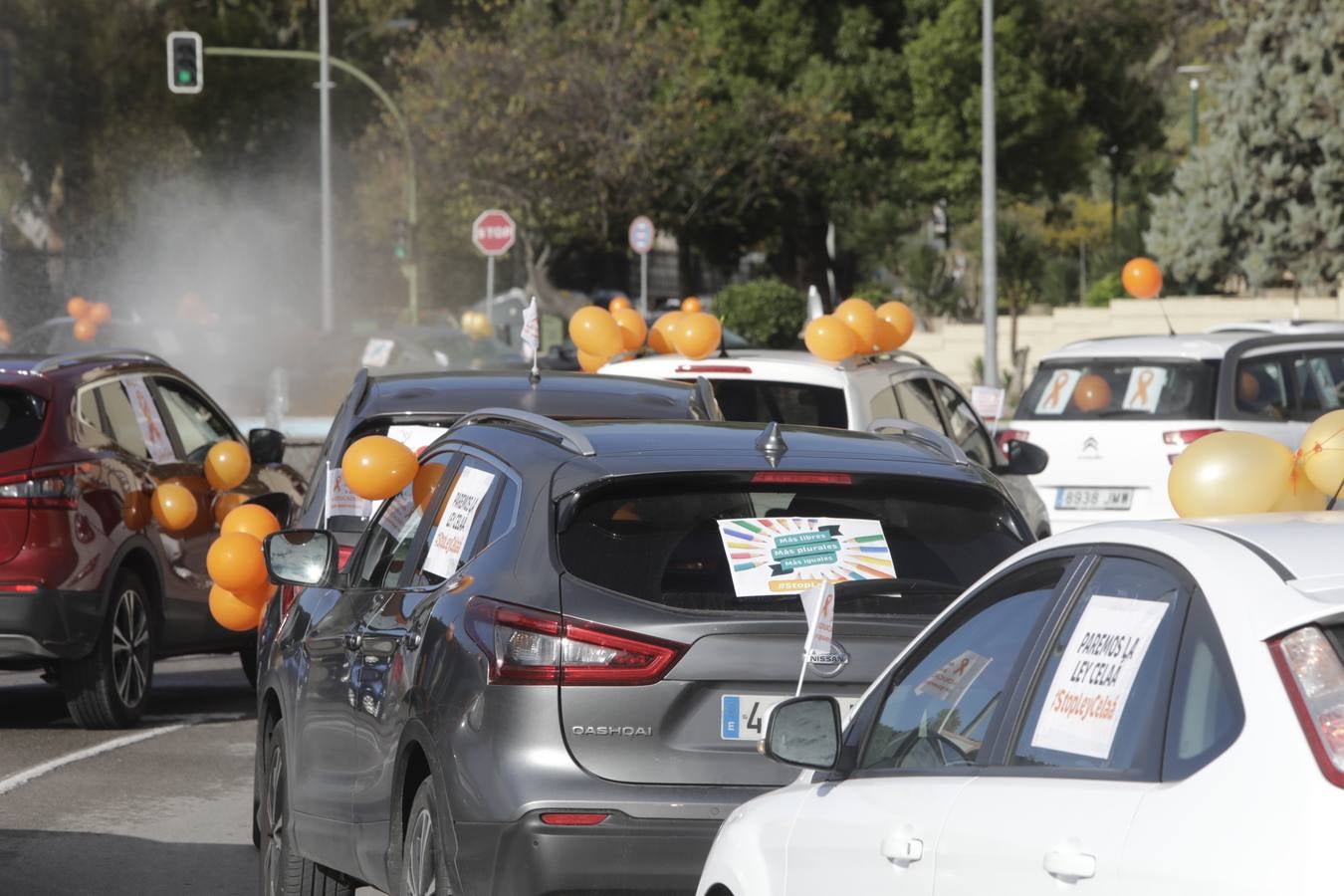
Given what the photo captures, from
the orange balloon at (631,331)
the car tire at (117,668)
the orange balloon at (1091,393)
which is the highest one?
the orange balloon at (631,331)

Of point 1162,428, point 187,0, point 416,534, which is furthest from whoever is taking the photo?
point 187,0

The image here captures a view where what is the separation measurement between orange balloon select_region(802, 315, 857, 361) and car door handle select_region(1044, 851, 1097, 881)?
8.49m

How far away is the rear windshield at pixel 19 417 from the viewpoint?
1105 centimetres

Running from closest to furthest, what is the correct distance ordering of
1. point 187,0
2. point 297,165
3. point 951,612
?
point 951,612, point 187,0, point 297,165

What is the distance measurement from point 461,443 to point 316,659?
2.49ft

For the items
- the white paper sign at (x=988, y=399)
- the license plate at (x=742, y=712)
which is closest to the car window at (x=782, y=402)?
the white paper sign at (x=988, y=399)

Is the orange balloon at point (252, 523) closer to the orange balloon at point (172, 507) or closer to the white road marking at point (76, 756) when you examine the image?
the white road marking at point (76, 756)

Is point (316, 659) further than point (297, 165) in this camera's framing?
No

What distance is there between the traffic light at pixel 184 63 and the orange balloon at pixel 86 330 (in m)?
10.4

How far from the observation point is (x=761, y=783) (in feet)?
17.6

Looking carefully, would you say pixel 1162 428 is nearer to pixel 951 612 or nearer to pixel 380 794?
pixel 380 794

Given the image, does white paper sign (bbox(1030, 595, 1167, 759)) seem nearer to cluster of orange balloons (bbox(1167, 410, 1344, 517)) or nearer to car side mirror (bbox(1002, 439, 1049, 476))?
cluster of orange balloons (bbox(1167, 410, 1344, 517))

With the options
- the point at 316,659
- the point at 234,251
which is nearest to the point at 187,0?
the point at 234,251

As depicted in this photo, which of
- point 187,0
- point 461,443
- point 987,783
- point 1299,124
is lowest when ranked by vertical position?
point 987,783
